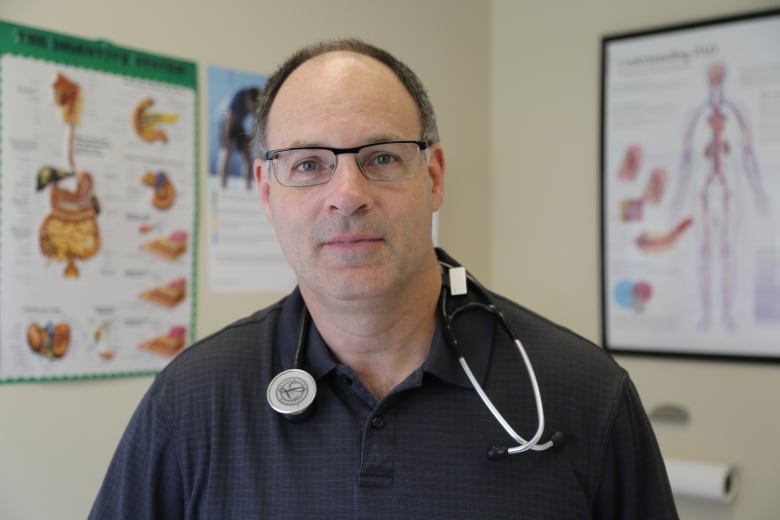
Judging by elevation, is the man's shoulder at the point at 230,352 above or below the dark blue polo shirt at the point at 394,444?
above

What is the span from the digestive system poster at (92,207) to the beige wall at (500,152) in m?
0.05

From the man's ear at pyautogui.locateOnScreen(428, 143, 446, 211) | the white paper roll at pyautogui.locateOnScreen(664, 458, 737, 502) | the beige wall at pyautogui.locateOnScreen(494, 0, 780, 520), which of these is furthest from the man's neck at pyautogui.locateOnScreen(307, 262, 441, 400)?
the beige wall at pyautogui.locateOnScreen(494, 0, 780, 520)

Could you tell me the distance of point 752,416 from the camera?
1.99 m

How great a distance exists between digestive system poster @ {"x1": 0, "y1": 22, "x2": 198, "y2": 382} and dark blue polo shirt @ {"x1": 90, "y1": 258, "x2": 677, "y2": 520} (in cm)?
44

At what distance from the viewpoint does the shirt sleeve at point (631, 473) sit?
1.04 meters

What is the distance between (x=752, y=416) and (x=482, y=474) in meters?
1.31

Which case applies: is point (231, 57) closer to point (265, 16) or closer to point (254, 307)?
point (265, 16)

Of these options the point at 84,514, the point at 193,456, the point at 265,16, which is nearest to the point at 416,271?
the point at 193,456

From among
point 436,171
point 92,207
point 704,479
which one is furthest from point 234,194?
point 704,479

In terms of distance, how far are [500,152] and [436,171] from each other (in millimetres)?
1347

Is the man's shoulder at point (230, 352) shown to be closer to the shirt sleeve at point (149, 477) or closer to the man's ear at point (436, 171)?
the shirt sleeve at point (149, 477)

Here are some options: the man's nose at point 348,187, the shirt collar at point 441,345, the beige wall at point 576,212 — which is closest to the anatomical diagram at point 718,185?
the beige wall at point 576,212

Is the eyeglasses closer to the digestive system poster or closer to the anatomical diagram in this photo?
the digestive system poster

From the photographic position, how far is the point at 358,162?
101 centimetres
